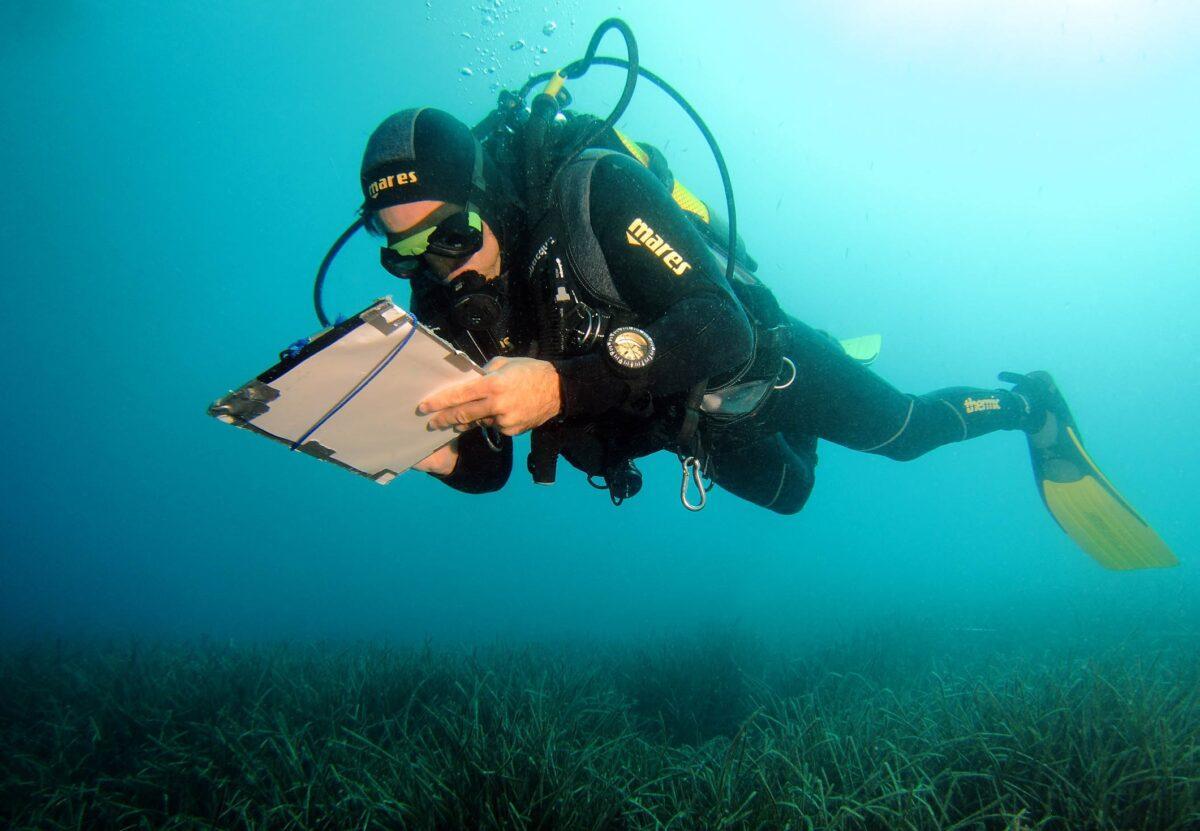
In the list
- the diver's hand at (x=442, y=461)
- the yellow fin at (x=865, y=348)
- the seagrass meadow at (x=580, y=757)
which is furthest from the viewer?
the yellow fin at (x=865, y=348)

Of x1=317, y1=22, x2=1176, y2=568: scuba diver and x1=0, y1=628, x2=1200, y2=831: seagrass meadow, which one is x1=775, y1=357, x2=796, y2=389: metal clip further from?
x1=0, y1=628, x2=1200, y2=831: seagrass meadow

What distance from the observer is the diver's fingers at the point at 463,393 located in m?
1.48

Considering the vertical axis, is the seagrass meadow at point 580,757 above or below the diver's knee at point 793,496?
below

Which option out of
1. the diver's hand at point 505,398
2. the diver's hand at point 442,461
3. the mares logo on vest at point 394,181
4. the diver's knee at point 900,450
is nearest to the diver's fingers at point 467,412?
the diver's hand at point 505,398

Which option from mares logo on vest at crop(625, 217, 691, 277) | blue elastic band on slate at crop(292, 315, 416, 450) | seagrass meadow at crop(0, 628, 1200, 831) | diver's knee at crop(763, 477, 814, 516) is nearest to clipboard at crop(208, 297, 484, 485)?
blue elastic band on slate at crop(292, 315, 416, 450)

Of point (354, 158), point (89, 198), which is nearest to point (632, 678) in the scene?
point (354, 158)

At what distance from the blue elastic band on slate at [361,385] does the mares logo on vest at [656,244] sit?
988 millimetres

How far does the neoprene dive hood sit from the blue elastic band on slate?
70 centimetres

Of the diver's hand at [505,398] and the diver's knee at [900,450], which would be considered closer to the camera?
the diver's hand at [505,398]

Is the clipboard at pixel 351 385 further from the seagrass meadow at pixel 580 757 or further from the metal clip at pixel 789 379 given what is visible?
the metal clip at pixel 789 379

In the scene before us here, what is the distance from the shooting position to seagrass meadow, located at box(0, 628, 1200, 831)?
1848 millimetres

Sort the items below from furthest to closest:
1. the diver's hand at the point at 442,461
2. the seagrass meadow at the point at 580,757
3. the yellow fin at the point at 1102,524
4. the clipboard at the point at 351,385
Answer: the yellow fin at the point at 1102,524 → the diver's hand at the point at 442,461 → the seagrass meadow at the point at 580,757 → the clipboard at the point at 351,385

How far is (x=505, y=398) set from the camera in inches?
58.6

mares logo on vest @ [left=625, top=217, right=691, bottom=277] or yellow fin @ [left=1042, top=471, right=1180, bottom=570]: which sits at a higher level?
mares logo on vest @ [left=625, top=217, right=691, bottom=277]
